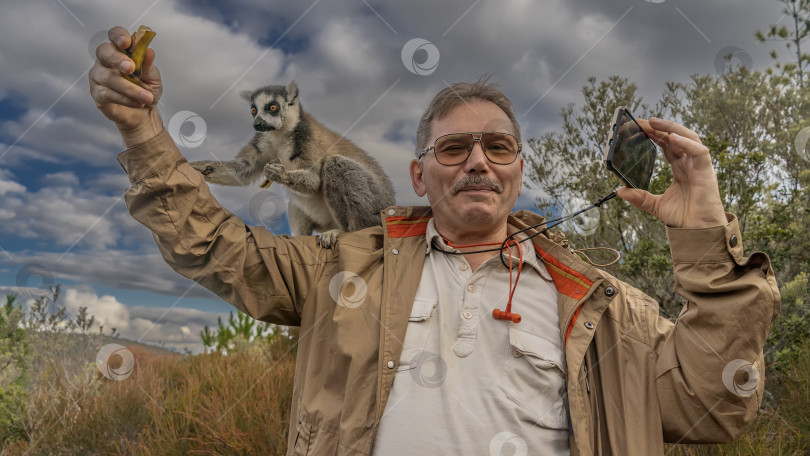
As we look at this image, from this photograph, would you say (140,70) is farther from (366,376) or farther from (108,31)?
(366,376)

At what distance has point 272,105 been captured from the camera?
4.32 meters

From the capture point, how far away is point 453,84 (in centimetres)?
345

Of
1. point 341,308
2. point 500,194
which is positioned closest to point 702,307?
point 500,194

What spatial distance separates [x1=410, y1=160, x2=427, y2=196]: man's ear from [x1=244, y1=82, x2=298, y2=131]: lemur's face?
128 centimetres

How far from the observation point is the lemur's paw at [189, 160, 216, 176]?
3318 millimetres

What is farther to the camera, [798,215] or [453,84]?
[798,215]

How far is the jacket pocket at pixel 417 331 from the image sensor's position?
2.66 m

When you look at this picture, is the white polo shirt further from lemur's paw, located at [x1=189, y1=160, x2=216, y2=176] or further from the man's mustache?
lemur's paw, located at [x1=189, y1=160, x2=216, y2=176]

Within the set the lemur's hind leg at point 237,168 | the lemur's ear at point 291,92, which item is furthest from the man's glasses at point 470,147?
the lemur's ear at point 291,92

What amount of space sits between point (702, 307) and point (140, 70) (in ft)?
8.72

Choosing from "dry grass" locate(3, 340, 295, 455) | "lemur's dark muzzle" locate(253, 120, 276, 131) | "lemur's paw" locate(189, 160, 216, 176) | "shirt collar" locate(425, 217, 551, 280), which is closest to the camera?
"shirt collar" locate(425, 217, 551, 280)

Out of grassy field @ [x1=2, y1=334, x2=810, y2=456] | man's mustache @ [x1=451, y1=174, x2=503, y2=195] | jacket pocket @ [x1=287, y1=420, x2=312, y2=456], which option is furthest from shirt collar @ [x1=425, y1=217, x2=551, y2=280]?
grassy field @ [x1=2, y1=334, x2=810, y2=456]

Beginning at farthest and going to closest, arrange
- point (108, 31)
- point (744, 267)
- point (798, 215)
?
point (798, 215)
point (744, 267)
point (108, 31)

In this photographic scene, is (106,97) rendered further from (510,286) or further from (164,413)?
(164,413)
